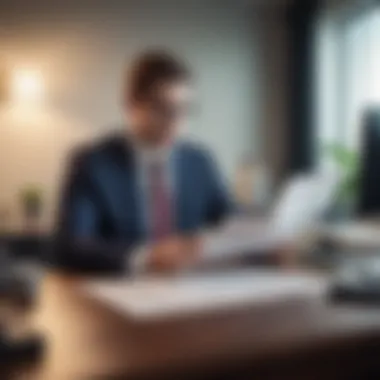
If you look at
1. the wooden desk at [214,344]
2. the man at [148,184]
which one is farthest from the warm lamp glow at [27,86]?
the wooden desk at [214,344]

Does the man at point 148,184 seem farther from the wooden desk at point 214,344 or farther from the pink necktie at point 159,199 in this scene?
the wooden desk at point 214,344

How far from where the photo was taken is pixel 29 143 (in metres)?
0.79

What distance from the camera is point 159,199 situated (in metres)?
0.90

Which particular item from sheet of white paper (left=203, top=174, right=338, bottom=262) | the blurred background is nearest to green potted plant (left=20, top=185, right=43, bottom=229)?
the blurred background

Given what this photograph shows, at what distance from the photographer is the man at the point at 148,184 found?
876 millimetres

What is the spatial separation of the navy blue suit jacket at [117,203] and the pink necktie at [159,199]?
0.04 ft

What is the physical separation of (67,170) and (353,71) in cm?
46

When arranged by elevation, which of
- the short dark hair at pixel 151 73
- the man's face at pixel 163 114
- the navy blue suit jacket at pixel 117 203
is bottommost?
the navy blue suit jacket at pixel 117 203

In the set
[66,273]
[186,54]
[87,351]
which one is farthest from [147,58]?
[87,351]

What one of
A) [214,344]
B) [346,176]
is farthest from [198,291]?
[346,176]

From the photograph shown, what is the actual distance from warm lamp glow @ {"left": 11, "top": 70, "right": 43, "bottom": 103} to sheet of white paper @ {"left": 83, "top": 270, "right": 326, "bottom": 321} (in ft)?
0.74

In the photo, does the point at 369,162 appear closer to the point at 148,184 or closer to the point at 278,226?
the point at 278,226

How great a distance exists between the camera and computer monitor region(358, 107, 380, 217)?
3.58 ft

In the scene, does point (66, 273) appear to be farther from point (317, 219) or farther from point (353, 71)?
point (353, 71)
